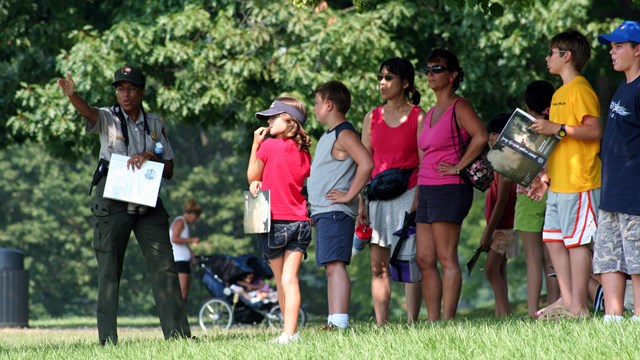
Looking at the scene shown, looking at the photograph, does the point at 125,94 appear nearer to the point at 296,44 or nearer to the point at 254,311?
the point at 296,44

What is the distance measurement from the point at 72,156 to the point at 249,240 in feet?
100

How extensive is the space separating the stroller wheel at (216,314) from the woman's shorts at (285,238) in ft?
31.5

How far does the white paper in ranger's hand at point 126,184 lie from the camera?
28.5 feet

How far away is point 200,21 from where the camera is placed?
55.0ft

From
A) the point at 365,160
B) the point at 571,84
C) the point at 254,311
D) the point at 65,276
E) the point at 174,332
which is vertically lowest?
the point at 65,276

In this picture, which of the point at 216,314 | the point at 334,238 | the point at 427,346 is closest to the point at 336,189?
the point at 334,238

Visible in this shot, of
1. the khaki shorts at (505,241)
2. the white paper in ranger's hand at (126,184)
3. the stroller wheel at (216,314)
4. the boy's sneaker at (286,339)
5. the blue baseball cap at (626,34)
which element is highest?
the blue baseball cap at (626,34)

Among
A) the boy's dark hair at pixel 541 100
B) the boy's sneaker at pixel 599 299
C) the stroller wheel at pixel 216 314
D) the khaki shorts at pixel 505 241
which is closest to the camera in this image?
the boy's dark hair at pixel 541 100

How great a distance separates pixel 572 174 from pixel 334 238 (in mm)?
1734

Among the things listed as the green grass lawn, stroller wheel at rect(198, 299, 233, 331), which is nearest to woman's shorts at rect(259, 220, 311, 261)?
the green grass lawn

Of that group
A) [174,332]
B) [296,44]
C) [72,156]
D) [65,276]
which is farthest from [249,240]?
[174,332]

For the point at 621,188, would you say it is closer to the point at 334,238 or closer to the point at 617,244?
the point at 617,244

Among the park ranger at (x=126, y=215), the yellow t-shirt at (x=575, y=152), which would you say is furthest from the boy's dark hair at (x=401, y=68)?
the park ranger at (x=126, y=215)

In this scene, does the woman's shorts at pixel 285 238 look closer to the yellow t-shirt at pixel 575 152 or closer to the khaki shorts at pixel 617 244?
the yellow t-shirt at pixel 575 152
